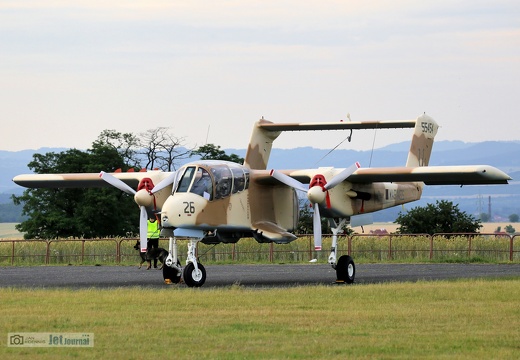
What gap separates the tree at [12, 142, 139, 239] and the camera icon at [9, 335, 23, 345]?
44.1 meters

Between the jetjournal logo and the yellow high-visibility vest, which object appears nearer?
the jetjournal logo

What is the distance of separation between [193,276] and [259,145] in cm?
688

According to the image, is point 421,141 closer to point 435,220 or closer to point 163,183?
point 163,183

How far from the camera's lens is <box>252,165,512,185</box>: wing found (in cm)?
2633

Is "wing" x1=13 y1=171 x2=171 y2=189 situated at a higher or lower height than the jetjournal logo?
higher

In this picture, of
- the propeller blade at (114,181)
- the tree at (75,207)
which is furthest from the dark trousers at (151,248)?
the tree at (75,207)

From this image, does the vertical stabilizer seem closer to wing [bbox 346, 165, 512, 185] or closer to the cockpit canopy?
wing [bbox 346, 165, 512, 185]

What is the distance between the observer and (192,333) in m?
15.6

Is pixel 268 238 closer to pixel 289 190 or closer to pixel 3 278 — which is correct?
pixel 289 190

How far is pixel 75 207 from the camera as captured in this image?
62625mm

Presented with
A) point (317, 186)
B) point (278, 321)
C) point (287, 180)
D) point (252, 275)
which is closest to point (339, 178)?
point (317, 186)

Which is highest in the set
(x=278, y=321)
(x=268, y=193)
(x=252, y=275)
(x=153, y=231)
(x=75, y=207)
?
(x=75, y=207)

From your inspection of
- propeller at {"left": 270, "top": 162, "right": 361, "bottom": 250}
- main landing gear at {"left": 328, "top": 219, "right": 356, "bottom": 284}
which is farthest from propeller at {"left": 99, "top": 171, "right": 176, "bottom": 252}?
main landing gear at {"left": 328, "top": 219, "right": 356, "bottom": 284}

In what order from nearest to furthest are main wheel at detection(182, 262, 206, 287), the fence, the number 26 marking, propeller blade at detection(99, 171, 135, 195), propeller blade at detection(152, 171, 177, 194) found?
the number 26 marking, main wheel at detection(182, 262, 206, 287), propeller blade at detection(152, 171, 177, 194), propeller blade at detection(99, 171, 135, 195), the fence
